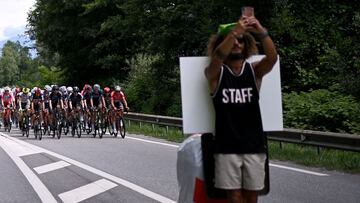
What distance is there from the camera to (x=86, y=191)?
890 centimetres

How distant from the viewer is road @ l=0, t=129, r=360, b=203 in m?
8.23

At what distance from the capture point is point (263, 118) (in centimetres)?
446

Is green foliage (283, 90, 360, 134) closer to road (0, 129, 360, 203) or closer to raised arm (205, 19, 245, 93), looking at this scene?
road (0, 129, 360, 203)

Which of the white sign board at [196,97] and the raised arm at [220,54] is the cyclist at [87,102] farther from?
the raised arm at [220,54]

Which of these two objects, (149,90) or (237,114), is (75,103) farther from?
(237,114)

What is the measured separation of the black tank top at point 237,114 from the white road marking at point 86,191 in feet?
14.8

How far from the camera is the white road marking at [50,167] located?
1155 centimetres

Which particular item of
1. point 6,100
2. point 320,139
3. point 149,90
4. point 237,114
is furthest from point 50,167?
point 149,90

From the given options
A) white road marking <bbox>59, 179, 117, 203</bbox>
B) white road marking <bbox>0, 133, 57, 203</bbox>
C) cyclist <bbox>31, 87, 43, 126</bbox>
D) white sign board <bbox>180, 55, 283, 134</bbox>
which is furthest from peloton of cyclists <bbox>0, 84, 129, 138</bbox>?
white sign board <bbox>180, 55, 283, 134</bbox>

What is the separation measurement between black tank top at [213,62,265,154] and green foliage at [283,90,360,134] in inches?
410

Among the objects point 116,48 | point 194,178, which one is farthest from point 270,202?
point 116,48

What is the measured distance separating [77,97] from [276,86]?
1772 centimetres

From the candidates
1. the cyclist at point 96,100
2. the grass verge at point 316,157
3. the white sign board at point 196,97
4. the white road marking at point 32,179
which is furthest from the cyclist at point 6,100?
the white sign board at point 196,97

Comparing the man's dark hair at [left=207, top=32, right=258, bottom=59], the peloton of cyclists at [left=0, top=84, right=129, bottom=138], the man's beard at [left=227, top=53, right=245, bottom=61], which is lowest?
the peloton of cyclists at [left=0, top=84, right=129, bottom=138]
